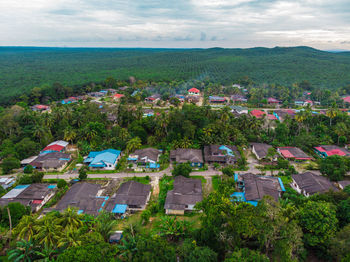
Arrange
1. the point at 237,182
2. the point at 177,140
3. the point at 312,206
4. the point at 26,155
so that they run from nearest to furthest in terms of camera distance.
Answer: the point at 312,206
the point at 237,182
the point at 26,155
the point at 177,140

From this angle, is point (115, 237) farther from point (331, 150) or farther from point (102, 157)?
point (331, 150)

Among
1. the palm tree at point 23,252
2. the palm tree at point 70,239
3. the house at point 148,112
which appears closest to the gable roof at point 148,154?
the palm tree at point 70,239

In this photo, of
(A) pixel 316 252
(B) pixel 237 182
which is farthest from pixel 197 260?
(B) pixel 237 182

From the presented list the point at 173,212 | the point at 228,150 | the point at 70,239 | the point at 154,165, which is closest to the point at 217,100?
the point at 228,150

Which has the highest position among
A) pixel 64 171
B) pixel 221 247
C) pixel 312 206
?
pixel 312 206

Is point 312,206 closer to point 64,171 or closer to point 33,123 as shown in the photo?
point 64,171

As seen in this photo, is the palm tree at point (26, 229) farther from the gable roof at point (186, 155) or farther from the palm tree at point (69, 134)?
the palm tree at point (69, 134)

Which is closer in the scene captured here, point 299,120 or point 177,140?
point 177,140
